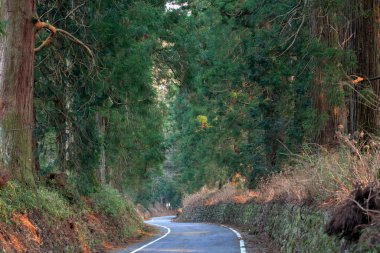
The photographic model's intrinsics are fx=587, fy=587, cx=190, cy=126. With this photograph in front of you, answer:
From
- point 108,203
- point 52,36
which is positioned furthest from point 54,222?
point 108,203

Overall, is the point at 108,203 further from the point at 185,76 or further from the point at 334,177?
the point at 334,177

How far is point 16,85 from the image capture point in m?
14.3

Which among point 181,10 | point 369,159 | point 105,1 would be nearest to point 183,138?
point 181,10

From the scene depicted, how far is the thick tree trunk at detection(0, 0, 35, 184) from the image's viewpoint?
14.2 metres

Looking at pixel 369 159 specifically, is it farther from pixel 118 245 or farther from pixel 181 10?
pixel 181 10

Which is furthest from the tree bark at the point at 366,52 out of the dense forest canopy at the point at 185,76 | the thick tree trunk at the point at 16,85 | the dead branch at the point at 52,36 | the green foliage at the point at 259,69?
the thick tree trunk at the point at 16,85

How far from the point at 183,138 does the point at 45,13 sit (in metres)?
31.7

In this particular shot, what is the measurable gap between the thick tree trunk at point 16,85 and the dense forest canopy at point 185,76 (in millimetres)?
39

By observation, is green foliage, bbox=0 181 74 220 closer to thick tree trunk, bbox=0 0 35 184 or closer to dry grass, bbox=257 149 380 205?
thick tree trunk, bbox=0 0 35 184

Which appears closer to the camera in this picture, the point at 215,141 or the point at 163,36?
the point at 163,36

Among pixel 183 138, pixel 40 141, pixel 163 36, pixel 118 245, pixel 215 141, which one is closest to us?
pixel 40 141

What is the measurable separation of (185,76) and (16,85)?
10004 mm

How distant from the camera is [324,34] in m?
16.8

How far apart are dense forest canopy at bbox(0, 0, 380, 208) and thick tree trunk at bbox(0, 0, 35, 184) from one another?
39 mm
